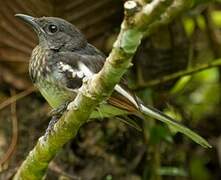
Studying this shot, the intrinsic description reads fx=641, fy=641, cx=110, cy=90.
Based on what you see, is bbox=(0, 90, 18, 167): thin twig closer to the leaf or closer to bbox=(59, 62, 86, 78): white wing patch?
the leaf

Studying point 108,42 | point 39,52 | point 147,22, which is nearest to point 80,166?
point 108,42

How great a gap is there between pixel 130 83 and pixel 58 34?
37.1 inches

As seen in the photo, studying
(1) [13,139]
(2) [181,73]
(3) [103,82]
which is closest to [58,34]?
(1) [13,139]

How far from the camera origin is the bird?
311 centimetres

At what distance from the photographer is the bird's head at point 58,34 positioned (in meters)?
Answer: 3.44

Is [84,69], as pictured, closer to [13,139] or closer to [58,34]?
[58,34]

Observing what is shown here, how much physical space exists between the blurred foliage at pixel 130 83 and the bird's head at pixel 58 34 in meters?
0.66

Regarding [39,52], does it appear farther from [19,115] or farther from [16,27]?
[19,115]

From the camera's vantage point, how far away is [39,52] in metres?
3.44

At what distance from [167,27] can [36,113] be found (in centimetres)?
110

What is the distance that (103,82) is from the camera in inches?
88.2

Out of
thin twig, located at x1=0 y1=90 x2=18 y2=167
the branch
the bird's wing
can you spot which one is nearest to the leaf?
thin twig, located at x1=0 y1=90 x2=18 y2=167

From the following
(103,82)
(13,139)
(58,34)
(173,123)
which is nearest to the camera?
(103,82)

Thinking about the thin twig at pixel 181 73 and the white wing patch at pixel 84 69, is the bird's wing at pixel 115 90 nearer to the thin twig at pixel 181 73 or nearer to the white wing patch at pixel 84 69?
A: the white wing patch at pixel 84 69
